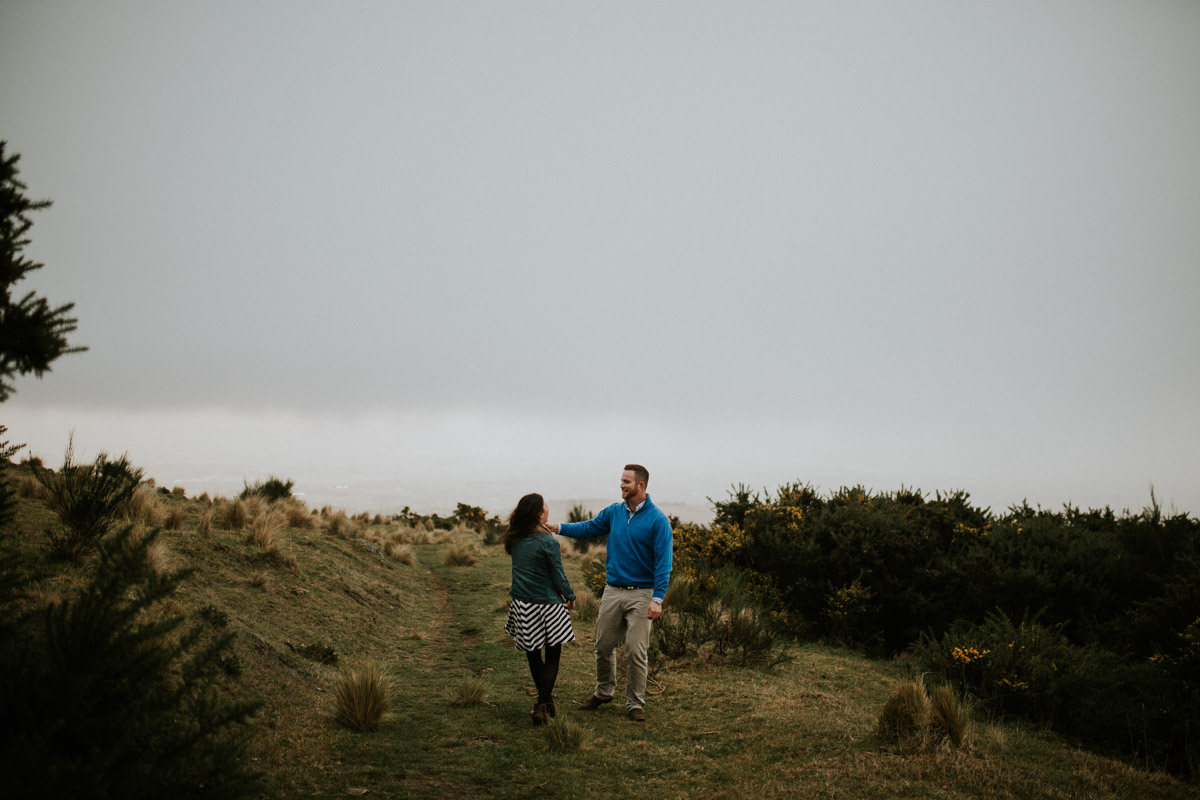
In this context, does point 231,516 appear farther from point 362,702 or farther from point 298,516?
point 362,702

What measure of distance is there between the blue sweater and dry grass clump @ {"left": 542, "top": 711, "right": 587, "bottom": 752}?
1536mm

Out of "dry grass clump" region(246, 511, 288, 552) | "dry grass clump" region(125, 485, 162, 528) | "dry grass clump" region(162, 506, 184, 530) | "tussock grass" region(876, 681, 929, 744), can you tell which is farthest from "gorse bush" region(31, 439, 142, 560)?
"tussock grass" region(876, 681, 929, 744)

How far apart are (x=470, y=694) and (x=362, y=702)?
4.79 feet

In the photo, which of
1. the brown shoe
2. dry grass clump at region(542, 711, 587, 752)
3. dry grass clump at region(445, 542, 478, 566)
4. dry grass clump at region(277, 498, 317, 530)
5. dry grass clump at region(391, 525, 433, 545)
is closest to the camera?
dry grass clump at region(542, 711, 587, 752)

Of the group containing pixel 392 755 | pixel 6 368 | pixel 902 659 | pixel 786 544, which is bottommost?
pixel 902 659

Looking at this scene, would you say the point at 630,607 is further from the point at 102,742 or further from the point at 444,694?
the point at 102,742

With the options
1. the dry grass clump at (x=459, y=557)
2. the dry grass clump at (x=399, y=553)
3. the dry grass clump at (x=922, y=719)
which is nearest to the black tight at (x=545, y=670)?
the dry grass clump at (x=922, y=719)

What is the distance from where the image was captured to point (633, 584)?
7.05m

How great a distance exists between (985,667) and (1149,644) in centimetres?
322

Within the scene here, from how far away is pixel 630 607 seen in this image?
7047 millimetres

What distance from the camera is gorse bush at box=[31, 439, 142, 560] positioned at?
309 inches

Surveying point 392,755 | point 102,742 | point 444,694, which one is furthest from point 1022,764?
point 102,742

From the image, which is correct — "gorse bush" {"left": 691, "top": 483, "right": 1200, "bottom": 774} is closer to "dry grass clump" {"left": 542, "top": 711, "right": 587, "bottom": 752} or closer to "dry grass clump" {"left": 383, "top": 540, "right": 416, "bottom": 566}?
"dry grass clump" {"left": 542, "top": 711, "right": 587, "bottom": 752}

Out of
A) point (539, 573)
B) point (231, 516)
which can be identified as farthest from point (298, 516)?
point (539, 573)
